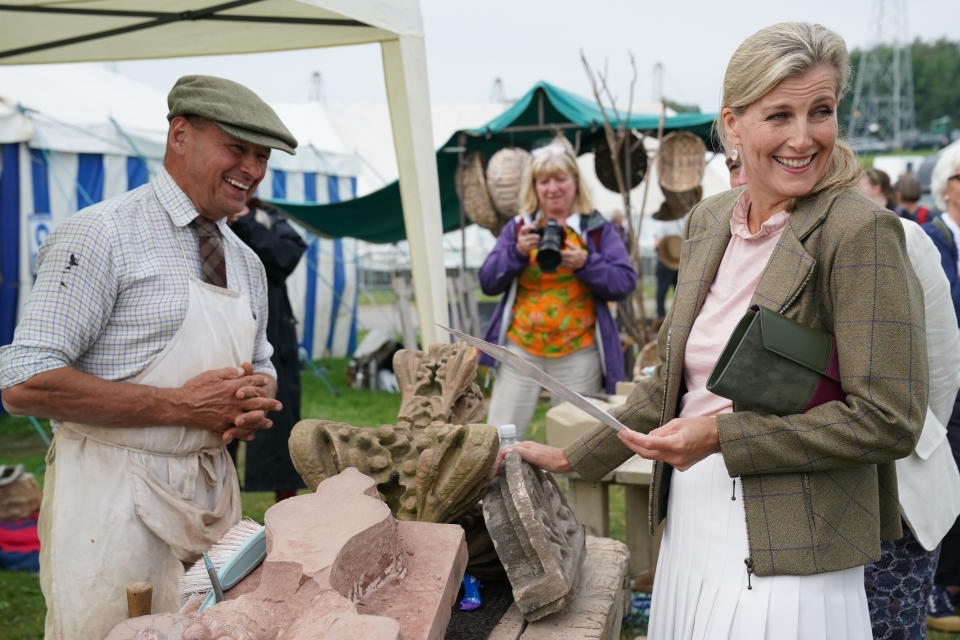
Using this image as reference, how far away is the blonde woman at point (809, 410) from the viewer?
129cm

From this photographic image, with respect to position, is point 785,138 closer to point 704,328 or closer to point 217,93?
point 704,328

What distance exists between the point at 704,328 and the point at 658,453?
10.1 inches

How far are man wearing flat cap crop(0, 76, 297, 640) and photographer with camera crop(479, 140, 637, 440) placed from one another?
6.00 feet

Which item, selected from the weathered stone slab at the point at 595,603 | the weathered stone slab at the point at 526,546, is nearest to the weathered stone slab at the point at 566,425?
the weathered stone slab at the point at 595,603

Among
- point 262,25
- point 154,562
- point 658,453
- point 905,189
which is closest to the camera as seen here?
point 658,453

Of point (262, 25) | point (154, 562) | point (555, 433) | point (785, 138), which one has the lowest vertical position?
point (555, 433)

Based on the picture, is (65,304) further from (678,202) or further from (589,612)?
(678,202)

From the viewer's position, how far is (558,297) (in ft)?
12.3

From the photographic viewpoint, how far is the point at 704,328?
1513 millimetres

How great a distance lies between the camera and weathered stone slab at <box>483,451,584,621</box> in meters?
1.60

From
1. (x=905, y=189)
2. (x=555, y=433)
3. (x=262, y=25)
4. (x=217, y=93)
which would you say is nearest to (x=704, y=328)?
(x=217, y=93)

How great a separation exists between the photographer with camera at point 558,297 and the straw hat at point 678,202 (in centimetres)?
340

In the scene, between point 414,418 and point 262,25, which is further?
point 262,25

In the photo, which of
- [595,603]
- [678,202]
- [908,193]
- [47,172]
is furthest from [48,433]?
[908,193]
